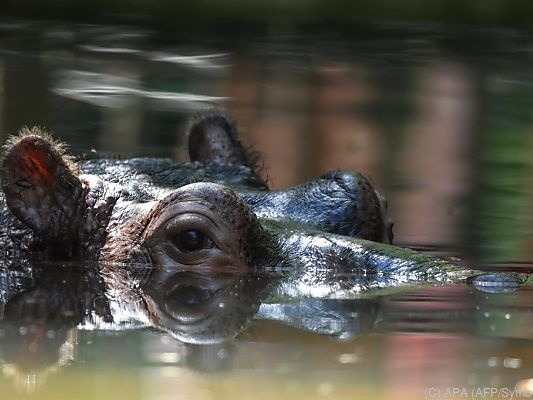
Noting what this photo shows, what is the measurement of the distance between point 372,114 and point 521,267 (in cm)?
580

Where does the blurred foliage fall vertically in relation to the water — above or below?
above

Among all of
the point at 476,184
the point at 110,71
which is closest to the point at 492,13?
the point at 110,71

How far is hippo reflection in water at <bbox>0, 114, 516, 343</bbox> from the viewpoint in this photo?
552 cm

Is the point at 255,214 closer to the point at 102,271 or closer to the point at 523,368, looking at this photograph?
the point at 102,271

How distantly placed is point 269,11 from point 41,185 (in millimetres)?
12675

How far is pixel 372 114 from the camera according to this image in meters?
12.1

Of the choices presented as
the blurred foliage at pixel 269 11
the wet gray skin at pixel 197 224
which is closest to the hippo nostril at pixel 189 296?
the wet gray skin at pixel 197 224

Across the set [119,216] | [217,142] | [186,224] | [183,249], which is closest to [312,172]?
[217,142]

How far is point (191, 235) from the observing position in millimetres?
5781

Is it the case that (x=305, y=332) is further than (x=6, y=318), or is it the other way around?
(x=6, y=318)

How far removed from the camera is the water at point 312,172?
13.0 ft

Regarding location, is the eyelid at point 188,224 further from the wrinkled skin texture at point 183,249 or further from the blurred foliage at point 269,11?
the blurred foliage at point 269,11

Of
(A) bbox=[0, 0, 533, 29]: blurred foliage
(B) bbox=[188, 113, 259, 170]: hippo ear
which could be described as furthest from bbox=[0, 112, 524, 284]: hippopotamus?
(A) bbox=[0, 0, 533, 29]: blurred foliage

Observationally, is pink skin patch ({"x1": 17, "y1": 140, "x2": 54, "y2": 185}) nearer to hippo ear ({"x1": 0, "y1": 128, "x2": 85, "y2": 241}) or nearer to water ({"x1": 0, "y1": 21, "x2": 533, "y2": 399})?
hippo ear ({"x1": 0, "y1": 128, "x2": 85, "y2": 241})
